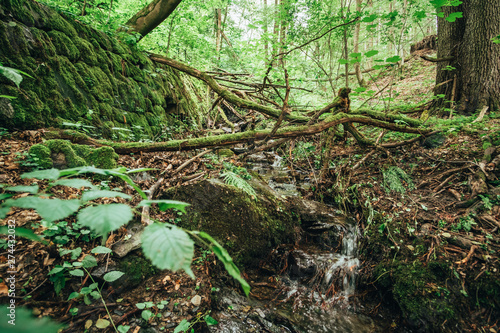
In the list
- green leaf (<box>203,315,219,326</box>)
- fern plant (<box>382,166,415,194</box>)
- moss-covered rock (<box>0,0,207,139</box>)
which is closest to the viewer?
green leaf (<box>203,315,219,326</box>)

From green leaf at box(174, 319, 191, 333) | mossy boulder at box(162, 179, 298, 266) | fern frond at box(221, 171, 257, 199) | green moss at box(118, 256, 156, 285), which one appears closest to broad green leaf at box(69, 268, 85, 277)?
green moss at box(118, 256, 156, 285)

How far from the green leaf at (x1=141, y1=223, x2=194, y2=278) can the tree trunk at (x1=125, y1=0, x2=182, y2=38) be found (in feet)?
21.7

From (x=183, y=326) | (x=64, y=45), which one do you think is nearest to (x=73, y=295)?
(x=183, y=326)

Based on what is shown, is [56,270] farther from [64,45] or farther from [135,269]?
[64,45]

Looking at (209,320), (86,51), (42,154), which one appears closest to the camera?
(209,320)

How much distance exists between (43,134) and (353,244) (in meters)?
5.37

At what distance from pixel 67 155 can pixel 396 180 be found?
222 inches

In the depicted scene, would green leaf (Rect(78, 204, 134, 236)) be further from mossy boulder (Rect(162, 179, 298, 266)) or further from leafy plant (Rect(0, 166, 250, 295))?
mossy boulder (Rect(162, 179, 298, 266))

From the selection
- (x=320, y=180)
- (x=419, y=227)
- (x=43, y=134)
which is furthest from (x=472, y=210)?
(x=43, y=134)

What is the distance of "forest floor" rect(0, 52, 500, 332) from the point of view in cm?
207

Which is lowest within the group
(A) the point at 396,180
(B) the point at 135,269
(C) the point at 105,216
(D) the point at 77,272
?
(B) the point at 135,269

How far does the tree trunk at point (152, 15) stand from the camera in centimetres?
545

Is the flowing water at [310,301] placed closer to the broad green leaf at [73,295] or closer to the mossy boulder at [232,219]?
the mossy boulder at [232,219]

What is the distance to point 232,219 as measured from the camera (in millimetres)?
3395
